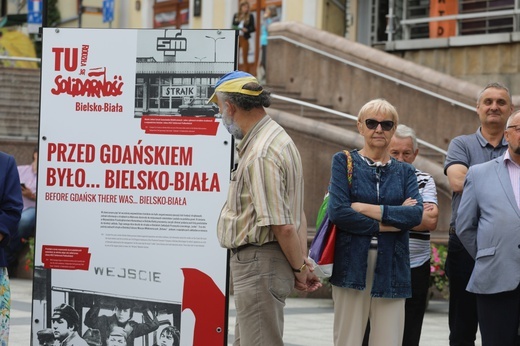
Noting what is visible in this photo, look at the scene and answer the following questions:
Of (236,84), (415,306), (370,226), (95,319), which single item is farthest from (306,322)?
(236,84)

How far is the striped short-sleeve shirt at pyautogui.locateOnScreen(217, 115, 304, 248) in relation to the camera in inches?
251

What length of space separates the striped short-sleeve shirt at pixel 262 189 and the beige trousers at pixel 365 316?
29.4 inches

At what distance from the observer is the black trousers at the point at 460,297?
809cm

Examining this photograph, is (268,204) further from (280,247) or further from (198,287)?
(198,287)

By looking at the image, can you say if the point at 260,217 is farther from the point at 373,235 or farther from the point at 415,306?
the point at 415,306

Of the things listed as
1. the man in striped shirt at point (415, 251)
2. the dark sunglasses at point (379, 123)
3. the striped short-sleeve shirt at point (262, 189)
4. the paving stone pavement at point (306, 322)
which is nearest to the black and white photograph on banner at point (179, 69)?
the dark sunglasses at point (379, 123)

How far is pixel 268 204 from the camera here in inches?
250

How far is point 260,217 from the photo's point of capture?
636 cm

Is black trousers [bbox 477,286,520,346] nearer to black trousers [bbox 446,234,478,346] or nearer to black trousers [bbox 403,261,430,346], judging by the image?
black trousers [bbox 446,234,478,346]

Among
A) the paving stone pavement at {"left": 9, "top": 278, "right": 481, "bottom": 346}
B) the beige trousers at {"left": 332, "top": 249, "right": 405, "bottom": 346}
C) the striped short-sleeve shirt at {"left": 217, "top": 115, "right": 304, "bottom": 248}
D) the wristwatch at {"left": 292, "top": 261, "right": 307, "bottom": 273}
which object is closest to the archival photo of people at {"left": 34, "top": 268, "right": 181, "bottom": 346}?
the beige trousers at {"left": 332, "top": 249, "right": 405, "bottom": 346}

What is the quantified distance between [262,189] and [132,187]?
5.16 feet

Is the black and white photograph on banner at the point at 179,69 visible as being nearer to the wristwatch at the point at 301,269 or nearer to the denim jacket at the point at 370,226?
the denim jacket at the point at 370,226

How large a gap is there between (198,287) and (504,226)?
1.85 m

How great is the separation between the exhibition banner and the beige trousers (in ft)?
2.53
